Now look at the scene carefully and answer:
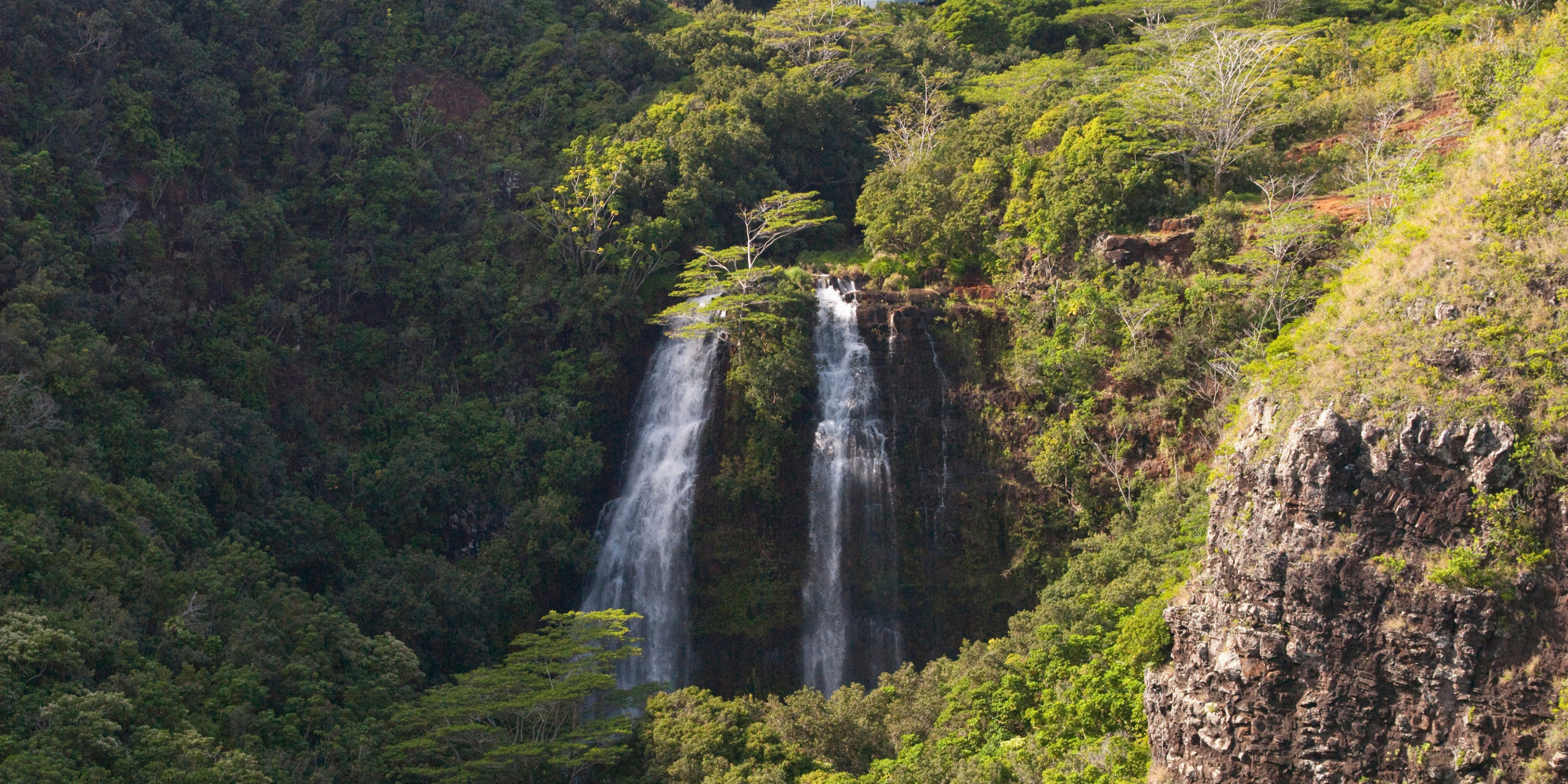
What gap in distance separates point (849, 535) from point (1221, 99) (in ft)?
50.2

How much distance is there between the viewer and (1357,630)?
657 inches

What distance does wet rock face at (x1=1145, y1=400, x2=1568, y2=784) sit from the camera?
51.5 ft

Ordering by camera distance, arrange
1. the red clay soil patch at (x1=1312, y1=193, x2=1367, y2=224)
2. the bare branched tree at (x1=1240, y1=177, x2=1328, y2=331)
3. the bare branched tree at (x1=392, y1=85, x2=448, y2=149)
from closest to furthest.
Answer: the bare branched tree at (x1=1240, y1=177, x2=1328, y2=331) → the red clay soil patch at (x1=1312, y1=193, x2=1367, y2=224) → the bare branched tree at (x1=392, y1=85, x2=448, y2=149)

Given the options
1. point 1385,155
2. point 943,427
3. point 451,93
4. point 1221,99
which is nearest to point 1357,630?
point 943,427

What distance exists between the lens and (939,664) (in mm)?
26688

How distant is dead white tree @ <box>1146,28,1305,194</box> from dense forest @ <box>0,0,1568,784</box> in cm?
16

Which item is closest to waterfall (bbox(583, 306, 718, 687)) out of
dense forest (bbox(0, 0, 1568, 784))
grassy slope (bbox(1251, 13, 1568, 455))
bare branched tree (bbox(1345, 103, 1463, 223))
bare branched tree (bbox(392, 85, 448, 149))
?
dense forest (bbox(0, 0, 1568, 784))

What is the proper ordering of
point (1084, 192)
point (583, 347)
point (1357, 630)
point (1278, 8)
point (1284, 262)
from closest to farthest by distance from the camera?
point (1357, 630) < point (1284, 262) < point (1084, 192) < point (583, 347) < point (1278, 8)

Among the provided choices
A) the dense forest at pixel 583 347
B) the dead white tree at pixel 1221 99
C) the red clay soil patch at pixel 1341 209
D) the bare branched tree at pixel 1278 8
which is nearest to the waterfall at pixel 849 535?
the dense forest at pixel 583 347

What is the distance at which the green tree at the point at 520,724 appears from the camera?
24.8m

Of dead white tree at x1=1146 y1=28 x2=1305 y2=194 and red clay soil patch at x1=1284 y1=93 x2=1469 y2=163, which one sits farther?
dead white tree at x1=1146 y1=28 x2=1305 y2=194

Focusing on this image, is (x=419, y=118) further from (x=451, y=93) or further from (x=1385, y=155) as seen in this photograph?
(x=1385, y=155)

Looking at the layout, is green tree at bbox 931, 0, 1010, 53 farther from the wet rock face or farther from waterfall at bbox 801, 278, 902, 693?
the wet rock face

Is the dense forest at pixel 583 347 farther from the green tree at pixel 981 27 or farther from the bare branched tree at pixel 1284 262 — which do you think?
the green tree at pixel 981 27
